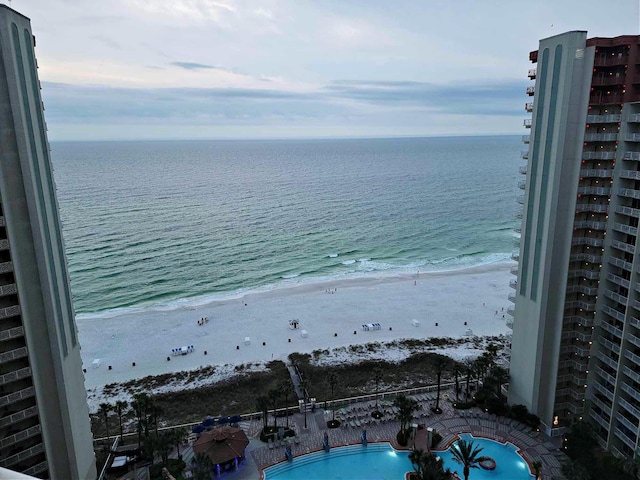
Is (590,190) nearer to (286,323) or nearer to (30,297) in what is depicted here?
(30,297)

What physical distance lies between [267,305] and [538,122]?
54405 millimetres

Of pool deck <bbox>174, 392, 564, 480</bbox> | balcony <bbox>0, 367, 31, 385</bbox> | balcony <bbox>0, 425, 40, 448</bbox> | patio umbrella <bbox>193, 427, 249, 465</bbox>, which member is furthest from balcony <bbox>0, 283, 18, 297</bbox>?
pool deck <bbox>174, 392, 564, 480</bbox>

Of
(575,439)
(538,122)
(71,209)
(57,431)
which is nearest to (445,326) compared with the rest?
(575,439)

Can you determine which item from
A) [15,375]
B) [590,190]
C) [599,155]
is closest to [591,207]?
[590,190]

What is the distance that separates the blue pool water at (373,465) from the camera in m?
35.3

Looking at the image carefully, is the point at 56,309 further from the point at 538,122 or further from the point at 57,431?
the point at 538,122

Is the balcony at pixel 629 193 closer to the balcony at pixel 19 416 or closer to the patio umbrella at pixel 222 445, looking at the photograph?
the patio umbrella at pixel 222 445

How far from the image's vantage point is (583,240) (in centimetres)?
3603

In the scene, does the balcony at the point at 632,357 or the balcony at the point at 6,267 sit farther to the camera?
the balcony at the point at 632,357

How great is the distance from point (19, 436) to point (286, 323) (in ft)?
143

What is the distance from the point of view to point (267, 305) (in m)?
77.6

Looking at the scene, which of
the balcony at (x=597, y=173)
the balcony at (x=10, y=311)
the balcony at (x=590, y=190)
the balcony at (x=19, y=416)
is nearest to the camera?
the balcony at (x=10, y=311)

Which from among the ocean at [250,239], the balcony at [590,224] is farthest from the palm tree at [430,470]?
the ocean at [250,239]

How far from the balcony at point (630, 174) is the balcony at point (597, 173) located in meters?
0.77
